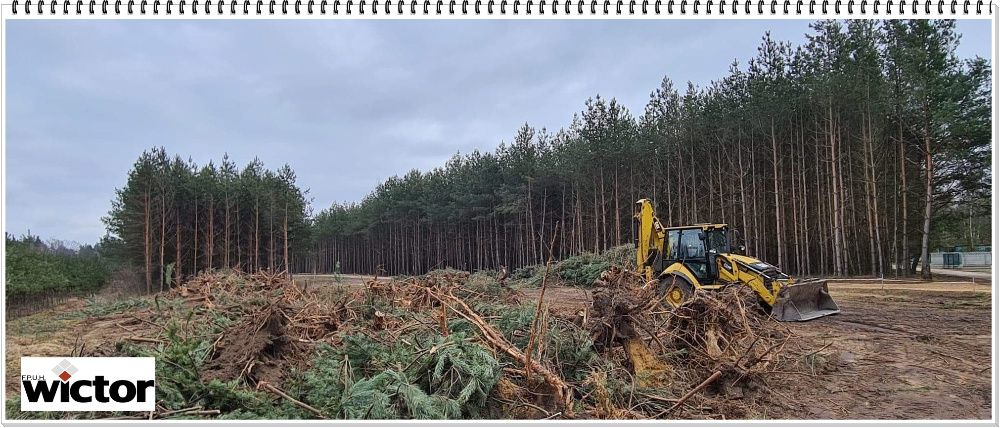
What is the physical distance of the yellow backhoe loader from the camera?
10.2m

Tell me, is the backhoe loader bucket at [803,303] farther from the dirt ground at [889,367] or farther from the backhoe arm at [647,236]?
the backhoe arm at [647,236]

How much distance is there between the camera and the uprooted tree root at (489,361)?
431 centimetres

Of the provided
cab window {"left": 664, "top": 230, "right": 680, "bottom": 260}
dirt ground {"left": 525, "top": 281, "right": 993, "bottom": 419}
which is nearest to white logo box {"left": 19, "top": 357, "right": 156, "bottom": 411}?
dirt ground {"left": 525, "top": 281, "right": 993, "bottom": 419}

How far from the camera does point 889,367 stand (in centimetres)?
717

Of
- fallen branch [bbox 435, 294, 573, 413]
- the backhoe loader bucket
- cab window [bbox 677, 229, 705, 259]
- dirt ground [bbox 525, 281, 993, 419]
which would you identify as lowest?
dirt ground [bbox 525, 281, 993, 419]

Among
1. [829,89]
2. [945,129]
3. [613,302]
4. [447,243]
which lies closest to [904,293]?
[945,129]

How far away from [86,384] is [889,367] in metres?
8.79

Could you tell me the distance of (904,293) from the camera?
53.6 ft

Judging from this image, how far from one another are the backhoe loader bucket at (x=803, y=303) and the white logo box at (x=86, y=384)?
9.77 meters

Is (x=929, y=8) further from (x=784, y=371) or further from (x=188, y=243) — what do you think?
(x=188, y=243)

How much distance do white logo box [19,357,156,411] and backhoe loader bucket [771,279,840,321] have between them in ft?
32.1

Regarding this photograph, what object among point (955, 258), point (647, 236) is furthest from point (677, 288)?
point (955, 258)

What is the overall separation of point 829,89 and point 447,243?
36.3 metres

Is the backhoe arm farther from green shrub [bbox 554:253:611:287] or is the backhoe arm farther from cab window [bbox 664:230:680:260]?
green shrub [bbox 554:253:611:287]
